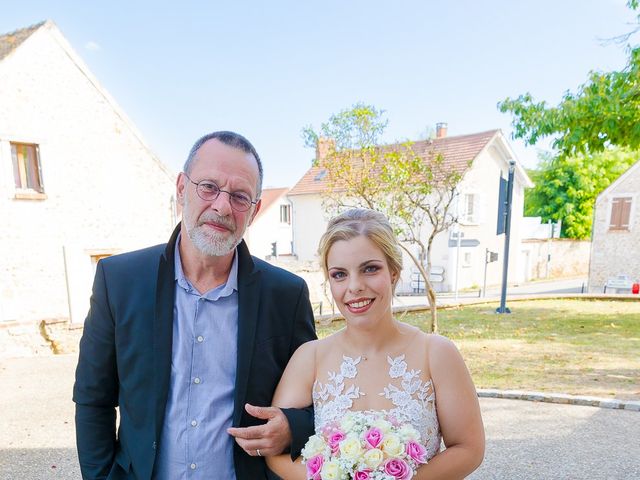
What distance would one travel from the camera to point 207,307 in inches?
79.1

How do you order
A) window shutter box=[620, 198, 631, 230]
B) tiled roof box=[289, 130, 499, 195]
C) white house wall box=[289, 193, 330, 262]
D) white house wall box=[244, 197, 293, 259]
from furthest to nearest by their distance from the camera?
white house wall box=[244, 197, 293, 259], white house wall box=[289, 193, 330, 262], window shutter box=[620, 198, 631, 230], tiled roof box=[289, 130, 499, 195]

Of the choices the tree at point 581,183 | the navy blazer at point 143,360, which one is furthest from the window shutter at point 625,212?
the navy blazer at point 143,360

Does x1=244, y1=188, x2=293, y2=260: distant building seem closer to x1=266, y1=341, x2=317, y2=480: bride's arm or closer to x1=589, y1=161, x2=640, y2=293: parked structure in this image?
x1=589, y1=161, x2=640, y2=293: parked structure

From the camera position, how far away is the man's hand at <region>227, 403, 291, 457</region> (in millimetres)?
1797

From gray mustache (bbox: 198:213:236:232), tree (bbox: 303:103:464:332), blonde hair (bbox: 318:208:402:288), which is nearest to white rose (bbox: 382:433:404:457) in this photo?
blonde hair (bbox: 318:208:402:288)

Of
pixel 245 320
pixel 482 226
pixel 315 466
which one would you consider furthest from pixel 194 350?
pixel 482 226

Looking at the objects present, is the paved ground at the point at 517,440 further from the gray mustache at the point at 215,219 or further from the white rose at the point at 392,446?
the gray mustache at the point at 215,219

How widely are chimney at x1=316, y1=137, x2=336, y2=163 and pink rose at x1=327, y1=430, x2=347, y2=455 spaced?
10.3 metres

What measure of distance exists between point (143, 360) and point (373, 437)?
3.81 feet

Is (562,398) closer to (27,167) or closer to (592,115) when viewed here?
(592,115)

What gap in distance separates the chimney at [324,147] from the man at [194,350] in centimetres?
955

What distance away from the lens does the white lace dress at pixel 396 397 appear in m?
1.82

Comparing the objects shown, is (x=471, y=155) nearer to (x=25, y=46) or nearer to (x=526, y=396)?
(x=526, y=396)

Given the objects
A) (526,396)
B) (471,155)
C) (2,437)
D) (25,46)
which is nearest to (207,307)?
(2,437)
